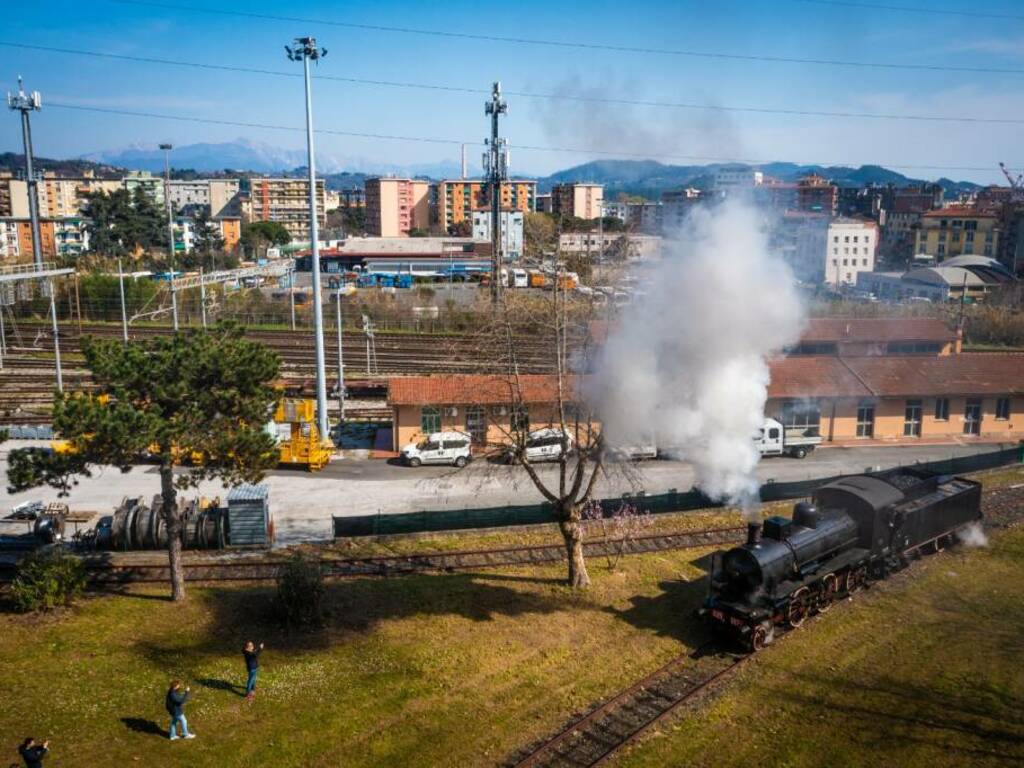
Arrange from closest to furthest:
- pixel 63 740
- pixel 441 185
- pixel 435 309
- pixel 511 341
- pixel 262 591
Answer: pixel 63 740, pixel 511 341, pixel 262 591, pixel 435 309, pixel 441 185

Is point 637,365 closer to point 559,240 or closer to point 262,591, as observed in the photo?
point 559,240

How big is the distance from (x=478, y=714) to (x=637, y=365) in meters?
8.06

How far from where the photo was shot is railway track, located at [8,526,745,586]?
21.0 m

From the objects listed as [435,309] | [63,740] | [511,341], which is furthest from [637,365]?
[435,309]

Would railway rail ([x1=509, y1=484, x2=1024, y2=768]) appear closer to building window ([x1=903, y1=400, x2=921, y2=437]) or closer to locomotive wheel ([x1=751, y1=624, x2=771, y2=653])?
locomotive wheel ([x1=751, y1=624, x2=771, y2=653])

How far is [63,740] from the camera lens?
1356 centimetres

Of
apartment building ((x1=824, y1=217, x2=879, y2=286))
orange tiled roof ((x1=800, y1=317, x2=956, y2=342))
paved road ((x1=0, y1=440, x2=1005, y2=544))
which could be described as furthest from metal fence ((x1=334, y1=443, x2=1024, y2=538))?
apartment building ((x1=824, y1=217, x2=879, y2=286))

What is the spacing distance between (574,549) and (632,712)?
18.0 ft

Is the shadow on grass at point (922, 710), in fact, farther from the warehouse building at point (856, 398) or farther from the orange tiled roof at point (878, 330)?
the orange tiled roof at point (878, 330)

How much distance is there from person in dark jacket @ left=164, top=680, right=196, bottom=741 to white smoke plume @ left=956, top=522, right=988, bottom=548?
69.6ft

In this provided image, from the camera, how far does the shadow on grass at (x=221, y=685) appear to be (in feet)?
50.3

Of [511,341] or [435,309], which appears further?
[435,309]

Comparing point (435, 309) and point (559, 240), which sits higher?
point (559, 240)

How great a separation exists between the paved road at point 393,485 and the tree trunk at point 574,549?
5468 millimetres
